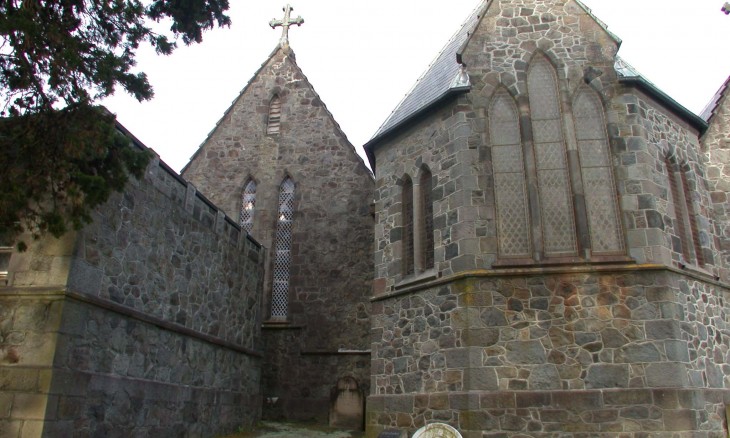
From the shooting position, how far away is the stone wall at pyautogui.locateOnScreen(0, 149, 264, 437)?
26.8 ft

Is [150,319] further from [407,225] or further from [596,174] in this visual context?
[596,174]

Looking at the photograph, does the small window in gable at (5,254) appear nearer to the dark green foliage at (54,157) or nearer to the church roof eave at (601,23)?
the dark green foliage at (54,157)

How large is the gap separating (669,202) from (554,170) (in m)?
2.11

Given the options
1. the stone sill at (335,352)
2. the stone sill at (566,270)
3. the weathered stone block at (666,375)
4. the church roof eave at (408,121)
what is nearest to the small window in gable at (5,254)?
the stone sill at (566,270)

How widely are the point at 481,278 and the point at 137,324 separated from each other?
5.90m

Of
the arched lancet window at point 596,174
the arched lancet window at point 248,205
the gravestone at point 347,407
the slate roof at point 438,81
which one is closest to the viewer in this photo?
the arched lancet window at point 596,174

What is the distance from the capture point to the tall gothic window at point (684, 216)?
443 inches

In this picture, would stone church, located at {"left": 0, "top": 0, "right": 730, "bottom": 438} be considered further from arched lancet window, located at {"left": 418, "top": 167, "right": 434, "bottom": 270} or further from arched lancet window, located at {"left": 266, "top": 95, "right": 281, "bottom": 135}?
arched lancet window, located at {"left": 266, "top": 95, "right": 281, "bottom": 135}

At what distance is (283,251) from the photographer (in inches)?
685

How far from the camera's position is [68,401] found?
8.27 m

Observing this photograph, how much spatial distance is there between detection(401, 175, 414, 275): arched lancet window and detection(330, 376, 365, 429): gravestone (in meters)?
4.39

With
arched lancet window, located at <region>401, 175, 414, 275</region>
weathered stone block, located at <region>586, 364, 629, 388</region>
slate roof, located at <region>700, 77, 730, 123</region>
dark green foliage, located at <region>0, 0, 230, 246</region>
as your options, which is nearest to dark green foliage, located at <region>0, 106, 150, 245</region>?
dark green foliage, located at <region>0, 0, 230, 246</region>

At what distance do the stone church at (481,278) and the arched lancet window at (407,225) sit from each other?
0.04 meters

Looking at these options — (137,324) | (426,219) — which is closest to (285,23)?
(426,219)
